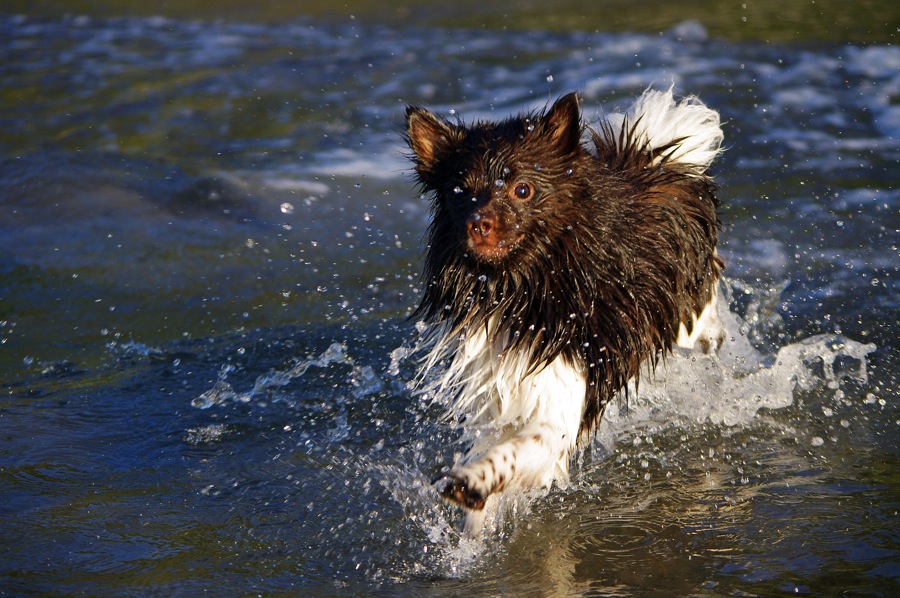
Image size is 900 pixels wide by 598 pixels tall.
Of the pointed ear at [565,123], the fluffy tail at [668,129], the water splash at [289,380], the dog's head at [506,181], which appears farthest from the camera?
the water splash at [289,380]

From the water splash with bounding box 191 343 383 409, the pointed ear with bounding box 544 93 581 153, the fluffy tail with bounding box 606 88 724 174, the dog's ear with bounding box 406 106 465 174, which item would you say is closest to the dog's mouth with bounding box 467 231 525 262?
the pointed ear with bounding box 544 93 581 153

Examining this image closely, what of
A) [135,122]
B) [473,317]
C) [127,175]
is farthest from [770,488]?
[135,122]

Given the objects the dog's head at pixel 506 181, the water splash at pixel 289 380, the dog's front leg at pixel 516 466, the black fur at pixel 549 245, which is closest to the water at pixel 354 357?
the water splash at pixel 289 380

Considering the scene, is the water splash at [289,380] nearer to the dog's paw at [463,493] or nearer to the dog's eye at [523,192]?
the dog's paw at [463,493]

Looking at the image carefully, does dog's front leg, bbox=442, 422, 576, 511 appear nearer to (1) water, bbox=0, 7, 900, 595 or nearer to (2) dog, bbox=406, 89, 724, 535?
(2) dog, bbox=406, 89, 724, 535

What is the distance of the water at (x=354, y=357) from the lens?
14.3 ft

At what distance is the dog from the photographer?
4.21m

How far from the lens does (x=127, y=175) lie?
977 centimetres

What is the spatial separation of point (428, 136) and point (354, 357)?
2.28 meters

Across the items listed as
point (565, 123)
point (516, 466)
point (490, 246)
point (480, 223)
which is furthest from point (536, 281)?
point (516, 466)

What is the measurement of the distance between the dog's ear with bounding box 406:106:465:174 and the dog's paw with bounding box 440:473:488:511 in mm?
1435

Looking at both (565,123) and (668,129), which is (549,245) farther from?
(668,129)

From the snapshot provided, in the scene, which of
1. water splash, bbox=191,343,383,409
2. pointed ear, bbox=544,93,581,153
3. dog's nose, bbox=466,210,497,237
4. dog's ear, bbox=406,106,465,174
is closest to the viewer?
dog's nose, bbox=466,210,497,237

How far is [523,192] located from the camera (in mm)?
4203
